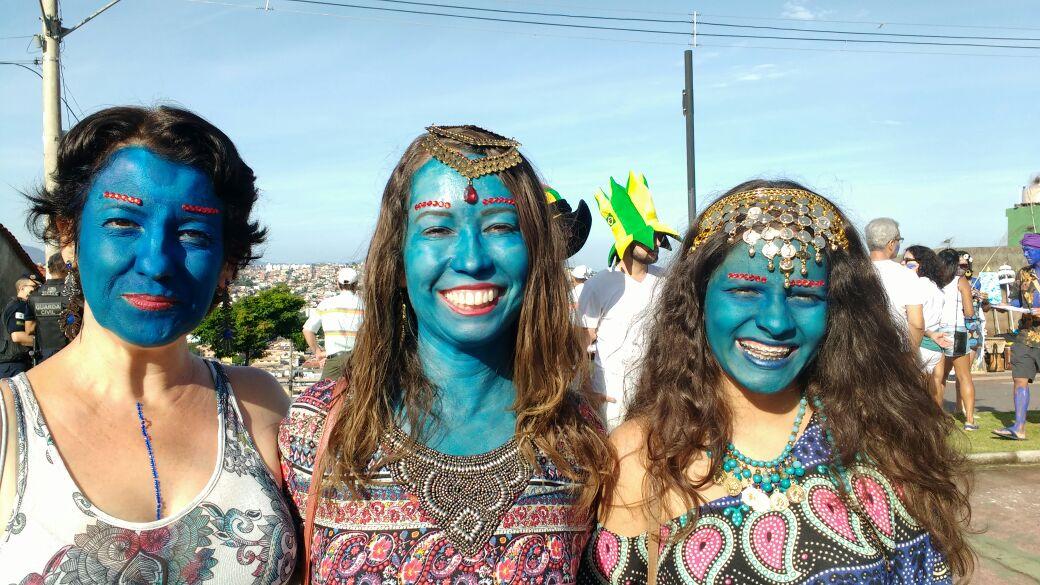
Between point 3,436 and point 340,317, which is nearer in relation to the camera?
point 3,436

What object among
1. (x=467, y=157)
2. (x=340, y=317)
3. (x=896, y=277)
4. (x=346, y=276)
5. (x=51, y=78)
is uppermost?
(x=51, y=78)

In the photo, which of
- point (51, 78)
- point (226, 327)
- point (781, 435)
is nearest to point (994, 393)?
point (781, 435)

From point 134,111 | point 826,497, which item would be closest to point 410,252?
point 134,111

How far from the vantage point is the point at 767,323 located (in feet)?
6.11

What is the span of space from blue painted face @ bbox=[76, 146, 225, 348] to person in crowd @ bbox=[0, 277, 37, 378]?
5093mm

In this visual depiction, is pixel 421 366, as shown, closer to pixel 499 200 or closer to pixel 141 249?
pixel 499 200

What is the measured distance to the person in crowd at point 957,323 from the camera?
6.81 m

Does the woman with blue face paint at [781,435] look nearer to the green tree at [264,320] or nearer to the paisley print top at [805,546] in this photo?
the paisley print top at [805,546]

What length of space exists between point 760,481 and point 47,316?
18.4ft

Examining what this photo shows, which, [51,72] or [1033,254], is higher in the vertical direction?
[51,72]

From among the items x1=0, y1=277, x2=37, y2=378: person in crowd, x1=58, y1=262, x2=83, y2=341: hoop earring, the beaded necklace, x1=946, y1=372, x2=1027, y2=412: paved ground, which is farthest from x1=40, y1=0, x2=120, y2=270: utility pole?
x1=946, y1=372, x2=1027, y2=412: paved ground

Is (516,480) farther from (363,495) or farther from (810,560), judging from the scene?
(810,560)

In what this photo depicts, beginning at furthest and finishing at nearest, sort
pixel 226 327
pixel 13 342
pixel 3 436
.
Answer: pixel 13 342, pixel 226 327, pixel 3 436

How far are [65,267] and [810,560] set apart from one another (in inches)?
79.8
